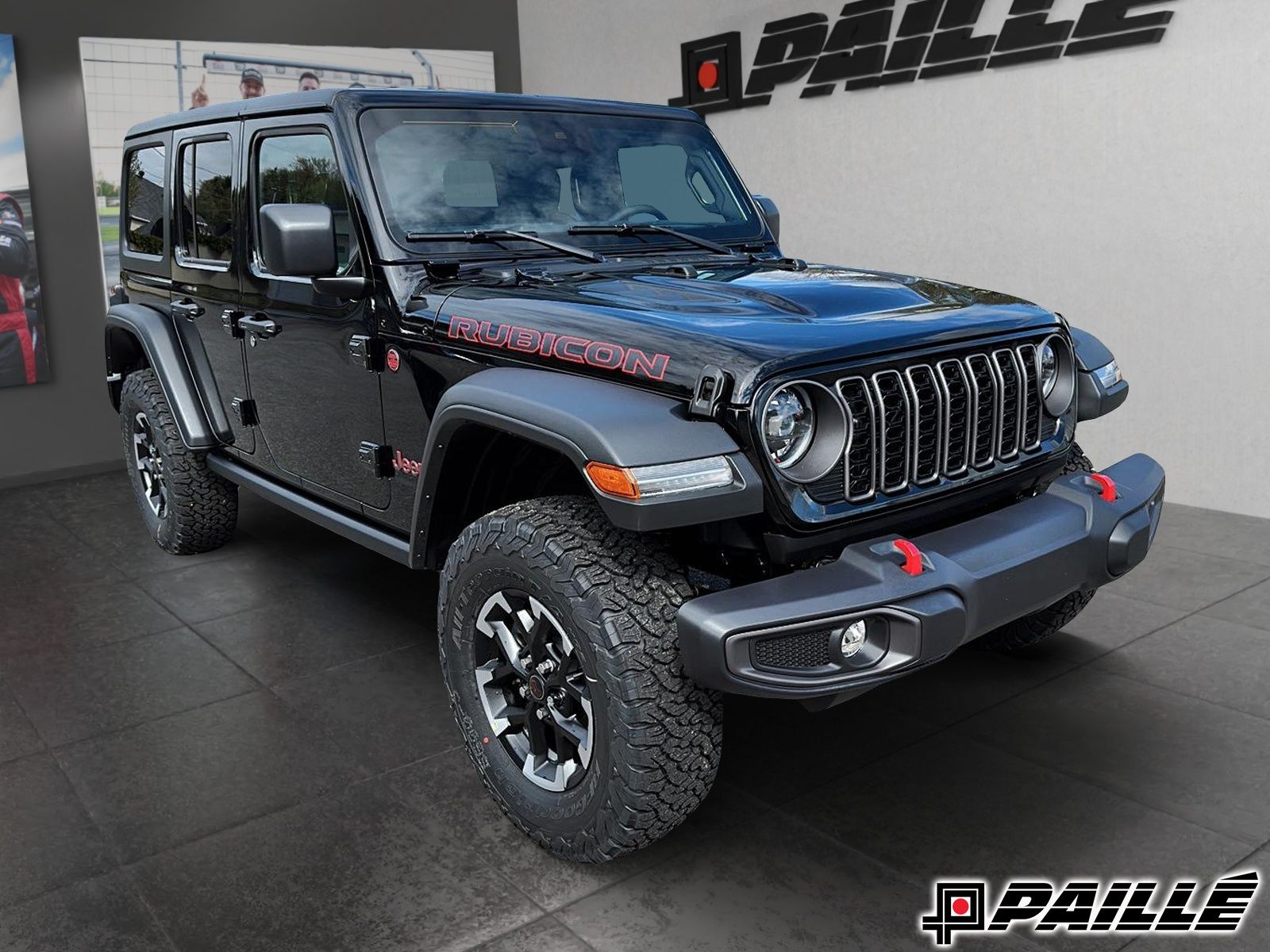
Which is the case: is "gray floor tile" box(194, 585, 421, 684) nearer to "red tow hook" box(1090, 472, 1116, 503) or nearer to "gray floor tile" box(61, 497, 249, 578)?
"gray floor tile" box(61, 497, 249, 578)

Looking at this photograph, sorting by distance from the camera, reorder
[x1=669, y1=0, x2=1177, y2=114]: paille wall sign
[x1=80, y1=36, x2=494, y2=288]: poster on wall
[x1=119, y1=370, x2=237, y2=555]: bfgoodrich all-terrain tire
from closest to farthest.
A: 1. [x1=119, y1=370, x2=237, y2=555]: bfgoodrich all-terrain tire
2. [x1=669, y1=0, x2=1177, y2=114]: paille wall sign
3. [x1=80, y1=36, x2=494, y2=288]: poster on wall

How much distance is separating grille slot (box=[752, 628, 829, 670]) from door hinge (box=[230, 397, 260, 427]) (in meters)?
2.51

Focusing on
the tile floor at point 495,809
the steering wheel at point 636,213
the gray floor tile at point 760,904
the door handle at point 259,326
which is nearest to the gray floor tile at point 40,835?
the tile floor at point 495,809

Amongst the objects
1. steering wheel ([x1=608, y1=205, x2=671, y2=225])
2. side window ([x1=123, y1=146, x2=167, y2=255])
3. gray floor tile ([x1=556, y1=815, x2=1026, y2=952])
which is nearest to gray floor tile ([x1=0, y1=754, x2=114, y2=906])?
gray floor tile ([x1=556, y1=815, x2=1026, y2=952])

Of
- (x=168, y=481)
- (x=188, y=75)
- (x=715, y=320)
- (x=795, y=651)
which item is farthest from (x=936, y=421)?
(x=188, y=75)

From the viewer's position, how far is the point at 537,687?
2537 millimetres

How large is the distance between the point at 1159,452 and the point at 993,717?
2.77 metres

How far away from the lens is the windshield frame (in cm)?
314

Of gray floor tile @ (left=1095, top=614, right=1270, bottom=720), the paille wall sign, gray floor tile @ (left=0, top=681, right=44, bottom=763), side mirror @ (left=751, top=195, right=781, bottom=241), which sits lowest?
gray floor tile @ (left=0, top=681, right=44, bottom=763)

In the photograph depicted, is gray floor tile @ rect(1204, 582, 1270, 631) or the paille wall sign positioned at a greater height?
the paille wall sign

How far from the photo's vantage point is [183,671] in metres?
3.70

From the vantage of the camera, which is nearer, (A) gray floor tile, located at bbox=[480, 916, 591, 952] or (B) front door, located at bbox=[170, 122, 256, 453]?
(A) gray floor tile, located at bbox=[480, 916, 591, 952]

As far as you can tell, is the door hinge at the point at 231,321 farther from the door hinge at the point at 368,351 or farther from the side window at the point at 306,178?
the door hinge at the point at 368,351

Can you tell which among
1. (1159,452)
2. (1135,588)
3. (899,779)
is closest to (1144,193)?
(1159,452)
